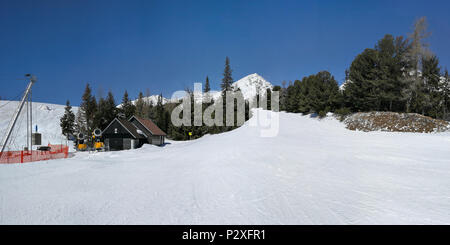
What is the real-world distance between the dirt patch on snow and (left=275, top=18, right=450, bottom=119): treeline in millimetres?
3003

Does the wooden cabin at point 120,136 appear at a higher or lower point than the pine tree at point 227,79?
lower

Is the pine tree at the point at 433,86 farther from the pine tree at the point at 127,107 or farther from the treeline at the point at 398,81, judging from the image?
the pine tree at the point at 127,107

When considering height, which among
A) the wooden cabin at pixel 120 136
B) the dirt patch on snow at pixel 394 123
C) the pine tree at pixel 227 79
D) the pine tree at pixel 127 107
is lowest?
the wooden cabin at pixel 120 136

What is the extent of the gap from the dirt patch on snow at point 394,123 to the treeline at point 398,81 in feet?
9.85

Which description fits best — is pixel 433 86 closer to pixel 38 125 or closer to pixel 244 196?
pixel 244 196

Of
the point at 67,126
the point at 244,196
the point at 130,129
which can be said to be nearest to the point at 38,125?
the point at 67,126

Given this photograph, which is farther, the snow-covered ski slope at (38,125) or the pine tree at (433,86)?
the snow-covered ski slope at (38,125)

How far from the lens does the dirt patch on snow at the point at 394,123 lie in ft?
72.8

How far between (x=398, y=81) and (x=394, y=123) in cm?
786

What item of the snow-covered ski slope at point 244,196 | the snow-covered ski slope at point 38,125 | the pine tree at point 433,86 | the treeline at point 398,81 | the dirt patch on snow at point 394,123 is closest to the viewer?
the snow-covered ski slope at point 244,196

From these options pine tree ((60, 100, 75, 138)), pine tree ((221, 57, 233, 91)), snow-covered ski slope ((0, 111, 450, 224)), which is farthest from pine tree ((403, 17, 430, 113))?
pine tree ((60, 100, 75, 138))

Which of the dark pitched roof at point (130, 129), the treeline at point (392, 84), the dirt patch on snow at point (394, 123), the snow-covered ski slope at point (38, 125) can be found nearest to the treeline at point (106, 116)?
the snow-covered ski slope at point (38, 125)

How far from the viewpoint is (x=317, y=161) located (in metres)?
10.7

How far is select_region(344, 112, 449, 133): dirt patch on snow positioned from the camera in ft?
72.8
